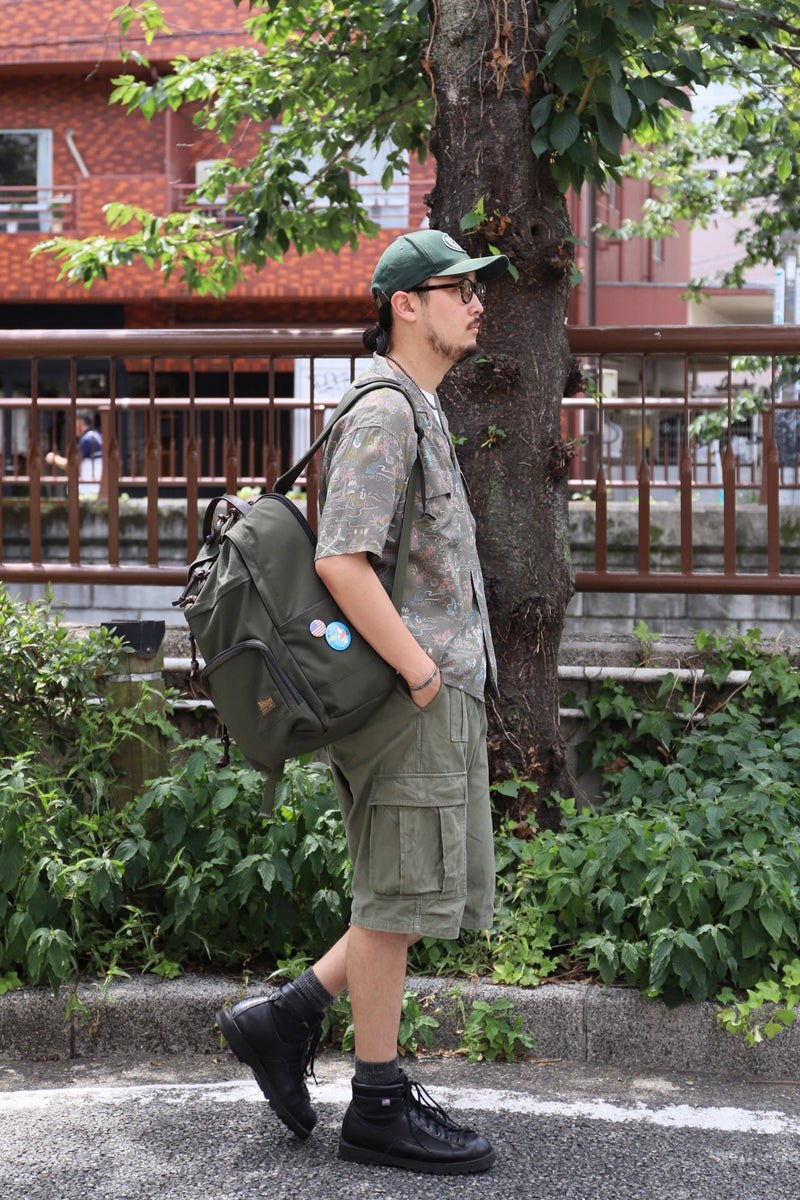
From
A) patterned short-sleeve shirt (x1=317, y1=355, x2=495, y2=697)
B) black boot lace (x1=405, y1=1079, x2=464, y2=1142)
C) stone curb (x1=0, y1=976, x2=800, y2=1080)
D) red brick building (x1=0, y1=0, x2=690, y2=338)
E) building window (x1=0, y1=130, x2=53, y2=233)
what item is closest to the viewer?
patterned short-sleeve shirt (x1=317, y1=355, x2=495, y2=697)

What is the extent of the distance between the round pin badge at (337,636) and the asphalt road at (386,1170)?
1.14 meters

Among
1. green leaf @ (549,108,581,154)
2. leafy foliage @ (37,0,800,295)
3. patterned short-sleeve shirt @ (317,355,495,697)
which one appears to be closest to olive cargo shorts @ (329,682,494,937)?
patterned short-sleeve shirt @ (317,355,495,697)

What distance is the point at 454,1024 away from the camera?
11.7ft

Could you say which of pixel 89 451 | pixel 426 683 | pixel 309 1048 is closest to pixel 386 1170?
pixel 309 1048

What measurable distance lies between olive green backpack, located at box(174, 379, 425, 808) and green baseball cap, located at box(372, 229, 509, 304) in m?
0.24

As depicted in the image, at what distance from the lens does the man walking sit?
8.59 feet

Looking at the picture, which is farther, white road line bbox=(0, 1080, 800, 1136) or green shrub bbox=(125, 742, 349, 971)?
green shrub bbox=(125, 742, 349, 971)

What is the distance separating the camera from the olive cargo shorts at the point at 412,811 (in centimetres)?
267

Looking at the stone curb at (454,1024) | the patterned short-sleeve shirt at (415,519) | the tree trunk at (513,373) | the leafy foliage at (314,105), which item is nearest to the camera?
the patterned short-sleeve shirt at (415,519)

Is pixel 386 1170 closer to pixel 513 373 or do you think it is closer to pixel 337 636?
pixel 337 636

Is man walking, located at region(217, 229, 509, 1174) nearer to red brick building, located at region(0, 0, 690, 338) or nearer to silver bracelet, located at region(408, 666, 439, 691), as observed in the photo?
silver bracelet, located at region(408, 666, 439, 691)

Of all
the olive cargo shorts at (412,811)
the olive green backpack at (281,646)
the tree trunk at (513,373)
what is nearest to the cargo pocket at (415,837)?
the olive cargo shorts at (412,811)

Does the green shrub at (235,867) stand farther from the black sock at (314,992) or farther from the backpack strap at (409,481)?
the backpack strap at (409,481)

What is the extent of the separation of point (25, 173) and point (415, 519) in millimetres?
22965
